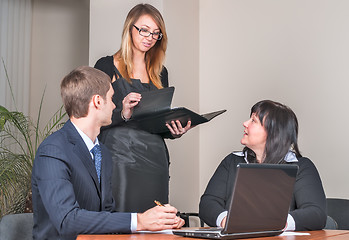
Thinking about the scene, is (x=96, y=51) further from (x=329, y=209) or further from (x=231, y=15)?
(x=329, y=209)

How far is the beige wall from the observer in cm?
515

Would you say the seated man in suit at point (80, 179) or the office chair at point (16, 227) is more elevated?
the seated man in suit at point (80, 179)

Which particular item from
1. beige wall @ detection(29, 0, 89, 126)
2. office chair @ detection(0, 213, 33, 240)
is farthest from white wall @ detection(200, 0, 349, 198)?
office chair @ detection(0, 213, 33, 240)

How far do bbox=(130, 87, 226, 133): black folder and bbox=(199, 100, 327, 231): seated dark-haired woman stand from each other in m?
0.22

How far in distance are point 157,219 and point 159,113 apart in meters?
0.98

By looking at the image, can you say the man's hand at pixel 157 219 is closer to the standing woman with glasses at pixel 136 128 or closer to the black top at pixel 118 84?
the standing woman with glasses at pixel 136 128

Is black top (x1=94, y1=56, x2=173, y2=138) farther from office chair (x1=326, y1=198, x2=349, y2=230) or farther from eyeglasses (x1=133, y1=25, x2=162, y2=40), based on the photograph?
office chair (x1=326, y1=198, x2=349, y2=230)

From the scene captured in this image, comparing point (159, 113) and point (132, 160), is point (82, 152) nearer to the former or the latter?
point (159, 113)

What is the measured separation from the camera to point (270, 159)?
8.15ft

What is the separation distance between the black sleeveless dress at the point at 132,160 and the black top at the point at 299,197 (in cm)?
39

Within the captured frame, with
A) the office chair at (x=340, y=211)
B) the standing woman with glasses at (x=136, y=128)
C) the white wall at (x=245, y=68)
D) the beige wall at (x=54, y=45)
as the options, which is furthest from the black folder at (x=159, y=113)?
the beige wall at (x=54, y=45)

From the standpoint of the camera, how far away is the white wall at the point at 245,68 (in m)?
3.97

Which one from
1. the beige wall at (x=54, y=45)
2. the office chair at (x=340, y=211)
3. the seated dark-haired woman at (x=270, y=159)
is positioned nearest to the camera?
the seated dark-haired woman at (x=270, y=159)

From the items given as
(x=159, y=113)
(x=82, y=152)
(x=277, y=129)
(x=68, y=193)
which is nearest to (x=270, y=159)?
(x=277, y=129)
